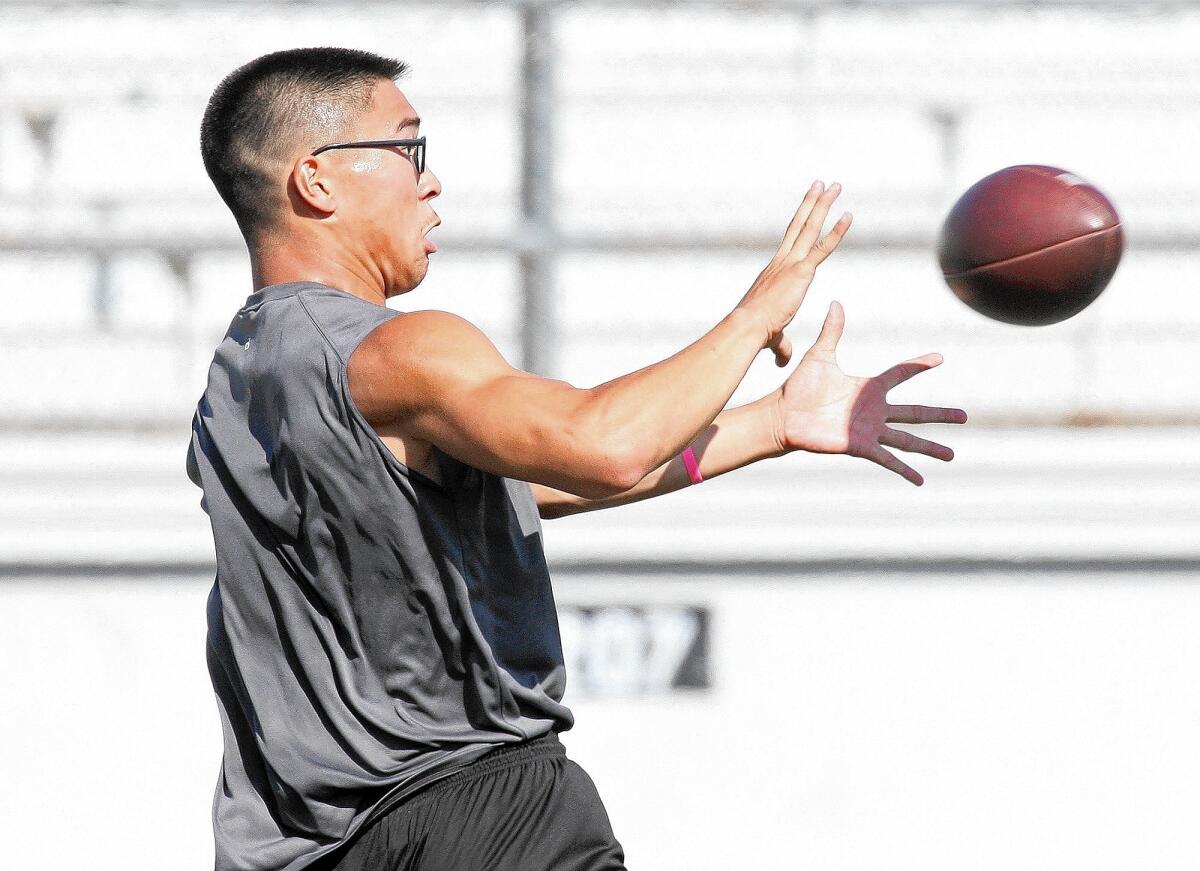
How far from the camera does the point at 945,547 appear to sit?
13.3ft

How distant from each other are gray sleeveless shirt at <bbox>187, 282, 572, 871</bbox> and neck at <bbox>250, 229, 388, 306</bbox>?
112 mm

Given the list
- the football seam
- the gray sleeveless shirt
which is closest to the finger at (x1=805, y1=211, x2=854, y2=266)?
the gray sleeveless shirt

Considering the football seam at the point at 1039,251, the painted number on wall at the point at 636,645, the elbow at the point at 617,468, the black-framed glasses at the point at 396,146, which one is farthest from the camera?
the painted number on wall at the point at 636,645

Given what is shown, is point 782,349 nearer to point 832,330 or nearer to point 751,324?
point 832,330

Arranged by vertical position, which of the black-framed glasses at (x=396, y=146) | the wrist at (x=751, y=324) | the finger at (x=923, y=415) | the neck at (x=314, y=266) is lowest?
the finger at (x=923, y=415)

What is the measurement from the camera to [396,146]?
234cm

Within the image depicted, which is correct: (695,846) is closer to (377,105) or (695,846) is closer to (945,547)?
(945,547)

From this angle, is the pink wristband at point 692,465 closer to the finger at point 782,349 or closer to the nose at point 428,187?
the finger at point 782,349

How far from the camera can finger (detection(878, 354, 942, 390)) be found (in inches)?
105

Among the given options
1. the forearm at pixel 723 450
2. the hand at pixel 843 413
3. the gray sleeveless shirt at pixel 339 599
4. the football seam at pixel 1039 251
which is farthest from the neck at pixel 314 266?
the football seam at pixel 1039 251

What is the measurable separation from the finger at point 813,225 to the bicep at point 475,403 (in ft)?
1.47

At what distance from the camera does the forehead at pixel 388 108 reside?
234 centimetres

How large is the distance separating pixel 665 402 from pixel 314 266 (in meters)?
0.67

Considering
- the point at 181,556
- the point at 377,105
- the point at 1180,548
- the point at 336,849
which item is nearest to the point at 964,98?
the point at 1180,548
